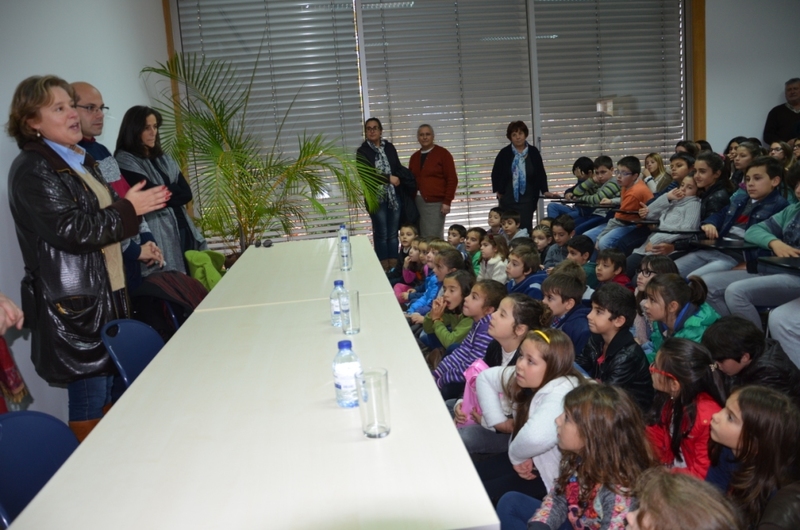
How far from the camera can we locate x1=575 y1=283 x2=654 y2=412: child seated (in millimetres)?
2668

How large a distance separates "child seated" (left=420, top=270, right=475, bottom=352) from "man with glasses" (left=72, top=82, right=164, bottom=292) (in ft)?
4.60

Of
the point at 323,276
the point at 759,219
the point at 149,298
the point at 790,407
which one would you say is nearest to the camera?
the point at 790,407

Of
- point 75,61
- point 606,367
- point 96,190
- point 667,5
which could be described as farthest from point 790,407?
point 667,5

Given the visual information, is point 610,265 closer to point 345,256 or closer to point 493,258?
point 493,258

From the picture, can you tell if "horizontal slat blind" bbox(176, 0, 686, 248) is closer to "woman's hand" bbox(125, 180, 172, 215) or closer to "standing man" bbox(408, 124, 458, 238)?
"standing man" bbox(408, 124, 458, 238)

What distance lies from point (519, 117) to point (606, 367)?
5.50 m

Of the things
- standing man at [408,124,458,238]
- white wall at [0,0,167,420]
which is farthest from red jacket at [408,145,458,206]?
white wall at [0,0,167,420]

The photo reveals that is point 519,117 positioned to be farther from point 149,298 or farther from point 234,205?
point 149,298

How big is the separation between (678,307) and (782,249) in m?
0.79

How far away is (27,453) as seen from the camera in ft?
5.50

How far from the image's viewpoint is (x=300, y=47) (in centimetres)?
746

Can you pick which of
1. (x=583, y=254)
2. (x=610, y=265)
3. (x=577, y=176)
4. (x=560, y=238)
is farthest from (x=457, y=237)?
(x=610, y=265)

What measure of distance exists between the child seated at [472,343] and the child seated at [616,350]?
436 millimetres

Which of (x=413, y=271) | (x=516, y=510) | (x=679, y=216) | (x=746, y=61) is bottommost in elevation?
(x=516, y=510)
